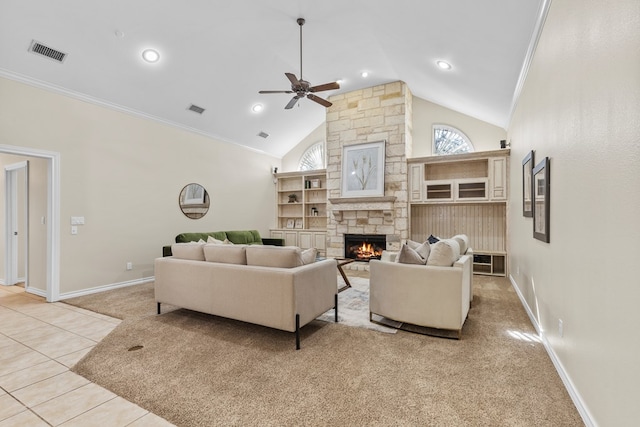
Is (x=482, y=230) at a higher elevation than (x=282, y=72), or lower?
lower

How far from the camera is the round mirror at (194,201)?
6.14 meters

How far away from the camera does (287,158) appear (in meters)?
8.98

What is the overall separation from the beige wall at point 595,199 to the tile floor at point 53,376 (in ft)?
7.79

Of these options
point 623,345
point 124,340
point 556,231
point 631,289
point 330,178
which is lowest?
point 124,340

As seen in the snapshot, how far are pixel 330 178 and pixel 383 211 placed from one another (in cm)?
151

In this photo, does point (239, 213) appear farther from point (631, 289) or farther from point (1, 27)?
point (631, 289)

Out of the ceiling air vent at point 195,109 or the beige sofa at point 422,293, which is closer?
the beige sofa at point 422,293

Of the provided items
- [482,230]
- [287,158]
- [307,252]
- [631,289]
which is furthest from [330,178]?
[631,289]

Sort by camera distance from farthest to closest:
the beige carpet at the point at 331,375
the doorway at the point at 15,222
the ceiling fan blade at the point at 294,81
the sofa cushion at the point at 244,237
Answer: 1. the sofa cushion at the point at 244,237
2. the doorway at the point at 15,222
3. the ceiling fan blade at the point at 294,81
4. the beige carpet at the point at 331,375

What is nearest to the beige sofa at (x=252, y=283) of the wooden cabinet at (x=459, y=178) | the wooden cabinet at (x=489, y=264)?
the wooden cabinet at (x=459, y=178)

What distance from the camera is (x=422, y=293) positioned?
3.08m

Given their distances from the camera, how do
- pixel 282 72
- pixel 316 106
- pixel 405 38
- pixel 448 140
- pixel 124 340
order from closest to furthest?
pixel 124 340
pixel 405 38
pixel 282 72
pixel 448 140
pixel 316 106

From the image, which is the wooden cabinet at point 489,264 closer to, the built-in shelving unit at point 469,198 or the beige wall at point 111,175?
the built-in shelving unit at point 469,198

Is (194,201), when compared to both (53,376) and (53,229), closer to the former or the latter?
(53,229)
